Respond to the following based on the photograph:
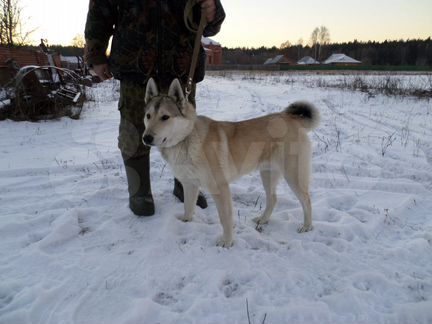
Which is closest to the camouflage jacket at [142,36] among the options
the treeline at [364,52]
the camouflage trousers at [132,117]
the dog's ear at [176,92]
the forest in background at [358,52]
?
the camouflage trousers at [132,117]

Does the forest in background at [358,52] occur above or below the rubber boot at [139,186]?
above

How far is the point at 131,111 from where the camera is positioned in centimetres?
298

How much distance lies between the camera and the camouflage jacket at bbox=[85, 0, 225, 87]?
107 inches

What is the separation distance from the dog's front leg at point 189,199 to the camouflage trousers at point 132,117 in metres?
0.61

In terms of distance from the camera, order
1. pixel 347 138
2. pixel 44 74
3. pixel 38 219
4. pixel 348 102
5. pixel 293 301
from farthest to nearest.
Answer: pixel 348 102 → pixel 44 74 → pixel 347 138 → pixel 38 219 → pixel 293 301

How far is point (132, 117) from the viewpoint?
3000mm

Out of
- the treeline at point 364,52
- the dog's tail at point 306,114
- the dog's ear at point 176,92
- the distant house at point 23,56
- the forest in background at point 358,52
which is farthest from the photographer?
the treeline at point 364,52

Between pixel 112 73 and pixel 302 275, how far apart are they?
249cm

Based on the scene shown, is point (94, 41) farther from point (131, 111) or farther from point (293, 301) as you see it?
point (293, 301)

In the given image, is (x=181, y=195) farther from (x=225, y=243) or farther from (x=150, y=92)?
(x=150, y=92)

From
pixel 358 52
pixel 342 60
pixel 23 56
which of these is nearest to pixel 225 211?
pixel 23 56

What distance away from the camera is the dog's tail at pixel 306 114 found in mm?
3004

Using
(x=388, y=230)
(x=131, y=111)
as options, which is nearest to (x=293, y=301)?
(x=388, y=230)

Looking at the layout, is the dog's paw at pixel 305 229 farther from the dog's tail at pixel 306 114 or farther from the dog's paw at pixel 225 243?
the dog's tail at pixel 306 114
